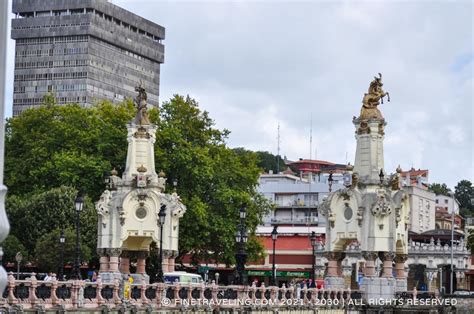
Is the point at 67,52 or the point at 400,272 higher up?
the point at 67,52

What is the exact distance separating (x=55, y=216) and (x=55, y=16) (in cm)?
10413

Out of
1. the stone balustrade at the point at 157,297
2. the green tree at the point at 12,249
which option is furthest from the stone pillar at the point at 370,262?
the green tree at the point at 12,249

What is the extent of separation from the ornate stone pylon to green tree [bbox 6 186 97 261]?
65.0 ft

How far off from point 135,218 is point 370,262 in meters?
10.9

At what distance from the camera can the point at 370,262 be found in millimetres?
47281

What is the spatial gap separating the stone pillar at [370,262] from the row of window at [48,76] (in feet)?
389

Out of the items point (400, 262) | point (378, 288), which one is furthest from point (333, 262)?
point (400, 262)

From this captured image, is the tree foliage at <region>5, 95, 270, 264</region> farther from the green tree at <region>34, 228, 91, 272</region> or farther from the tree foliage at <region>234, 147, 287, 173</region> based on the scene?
the tree foliage at <region>234, 147, 287, 173</region>

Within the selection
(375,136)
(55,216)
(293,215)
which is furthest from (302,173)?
(375,136)

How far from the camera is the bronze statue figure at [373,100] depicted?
49125 mm

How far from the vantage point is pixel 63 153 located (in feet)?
222

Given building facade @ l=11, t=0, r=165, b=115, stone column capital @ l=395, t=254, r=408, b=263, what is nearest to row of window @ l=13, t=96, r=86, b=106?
building facade @ l=11, t=0, r=165, b=115

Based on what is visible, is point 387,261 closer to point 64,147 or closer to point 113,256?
point 113,256

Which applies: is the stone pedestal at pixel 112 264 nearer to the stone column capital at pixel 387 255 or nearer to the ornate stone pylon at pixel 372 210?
the ornate stone pylon at pixel 372 210
